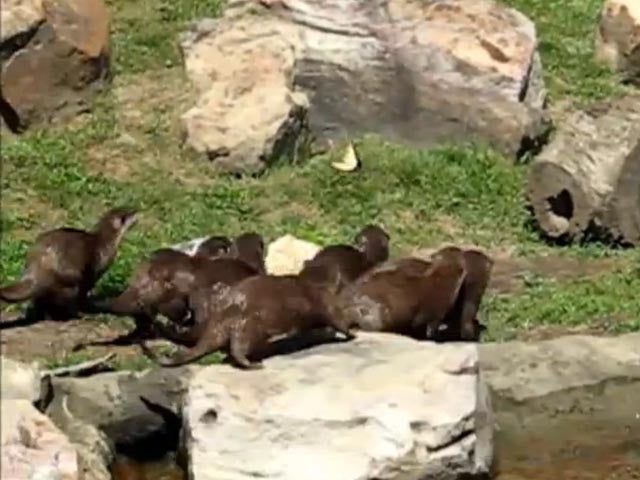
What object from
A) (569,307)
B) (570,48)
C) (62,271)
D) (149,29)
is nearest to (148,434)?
(62,271)

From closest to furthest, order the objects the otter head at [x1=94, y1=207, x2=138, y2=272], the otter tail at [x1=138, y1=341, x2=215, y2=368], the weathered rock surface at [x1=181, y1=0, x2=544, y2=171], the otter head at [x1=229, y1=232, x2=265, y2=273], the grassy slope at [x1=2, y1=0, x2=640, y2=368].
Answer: the otter tail at [x1=138, y1=341, x2=215, y2=368]
the otter head at [x1=229, y1=232, x2=265, y2=273]
the otter head at [x1=94, y1=207, x2=138, y2=272]
the grassy slope at [x1=2, y1=0, x2=640, y2=368]
the weathered rock surface at [x1=181, y1=0, x2=544, y2=171]

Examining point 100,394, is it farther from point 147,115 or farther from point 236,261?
point 147,115

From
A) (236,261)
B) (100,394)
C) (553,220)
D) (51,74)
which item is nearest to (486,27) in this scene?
(553,220)

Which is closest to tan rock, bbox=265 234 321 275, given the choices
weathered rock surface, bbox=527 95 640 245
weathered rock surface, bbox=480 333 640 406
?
weathered rock surface, bbox=527 95 640 245

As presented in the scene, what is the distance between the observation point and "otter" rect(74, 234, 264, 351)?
314 inches

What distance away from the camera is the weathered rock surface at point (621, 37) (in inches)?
474

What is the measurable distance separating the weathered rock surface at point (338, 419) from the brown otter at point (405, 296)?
833 millimetres

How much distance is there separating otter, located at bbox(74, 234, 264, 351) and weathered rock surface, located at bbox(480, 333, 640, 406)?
3.51 ft

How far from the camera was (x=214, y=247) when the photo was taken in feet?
28.6

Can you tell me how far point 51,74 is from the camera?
1102 centimetres

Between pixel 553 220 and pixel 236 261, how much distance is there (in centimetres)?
217

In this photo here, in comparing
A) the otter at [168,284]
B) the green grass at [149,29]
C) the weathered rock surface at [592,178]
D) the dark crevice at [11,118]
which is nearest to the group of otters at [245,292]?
the otter at [168,284]

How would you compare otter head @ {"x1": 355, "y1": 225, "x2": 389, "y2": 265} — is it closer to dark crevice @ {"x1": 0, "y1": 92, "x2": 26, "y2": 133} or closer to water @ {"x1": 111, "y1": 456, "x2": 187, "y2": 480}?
water @ {"x1": 111, "y1": 456, "x2": 187, "y2": 480}

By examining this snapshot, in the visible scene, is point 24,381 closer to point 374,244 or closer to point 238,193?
point 374,244
